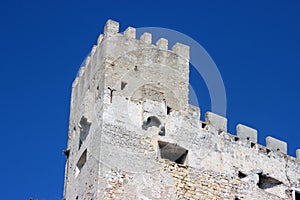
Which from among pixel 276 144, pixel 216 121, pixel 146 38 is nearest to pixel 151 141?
pixel 216 121

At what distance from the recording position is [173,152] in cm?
2619

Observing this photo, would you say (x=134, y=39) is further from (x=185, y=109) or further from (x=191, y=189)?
(x=191, y=189)

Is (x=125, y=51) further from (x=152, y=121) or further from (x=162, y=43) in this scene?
(x=152, y=121)

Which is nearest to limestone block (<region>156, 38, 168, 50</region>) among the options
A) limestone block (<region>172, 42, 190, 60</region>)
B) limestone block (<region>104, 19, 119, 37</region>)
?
limestone block (<region>172, 42, 190, 60</region>)

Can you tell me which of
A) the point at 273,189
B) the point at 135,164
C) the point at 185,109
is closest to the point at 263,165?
the point at 273,189

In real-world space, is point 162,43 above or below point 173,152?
above

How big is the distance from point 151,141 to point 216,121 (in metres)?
3.29

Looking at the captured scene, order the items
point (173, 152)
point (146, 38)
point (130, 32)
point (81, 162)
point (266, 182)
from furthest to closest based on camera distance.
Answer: point (266, 182) → point (146, 38) → point (130, 32) → point (81, 162) → point (173, 152)

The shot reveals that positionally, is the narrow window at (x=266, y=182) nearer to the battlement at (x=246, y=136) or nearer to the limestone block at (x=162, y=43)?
the battlement at (x=246, y=136)

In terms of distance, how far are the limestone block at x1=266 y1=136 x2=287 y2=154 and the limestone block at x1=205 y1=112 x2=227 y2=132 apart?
85.8 inches

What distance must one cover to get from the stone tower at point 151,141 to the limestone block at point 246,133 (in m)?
0.04

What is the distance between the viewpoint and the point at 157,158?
83.0 ft

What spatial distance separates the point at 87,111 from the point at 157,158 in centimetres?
296

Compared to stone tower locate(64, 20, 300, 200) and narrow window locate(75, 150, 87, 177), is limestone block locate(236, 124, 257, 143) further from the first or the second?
narrow window locate(75, 150, 87, 177)
